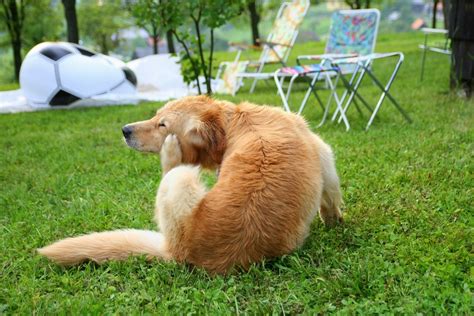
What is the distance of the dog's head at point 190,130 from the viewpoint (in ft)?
9.77

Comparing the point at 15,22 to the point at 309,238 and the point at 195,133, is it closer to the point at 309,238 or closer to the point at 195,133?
the point at 195,133

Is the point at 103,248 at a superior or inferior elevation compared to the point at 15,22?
inferior

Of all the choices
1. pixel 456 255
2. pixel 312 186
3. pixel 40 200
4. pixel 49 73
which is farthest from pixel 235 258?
pixel 49 73

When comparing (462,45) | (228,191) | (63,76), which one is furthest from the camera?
(63,76)

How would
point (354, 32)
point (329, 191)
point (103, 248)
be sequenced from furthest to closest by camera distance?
point (354, 32), point (329, 191), point (103, 248)

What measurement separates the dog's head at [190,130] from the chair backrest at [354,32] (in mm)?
6472

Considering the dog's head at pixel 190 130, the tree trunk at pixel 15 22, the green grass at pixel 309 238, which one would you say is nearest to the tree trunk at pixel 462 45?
the green grass at pixel 309 238

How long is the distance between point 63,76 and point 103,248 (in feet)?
21.6

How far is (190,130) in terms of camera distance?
298 centimetres

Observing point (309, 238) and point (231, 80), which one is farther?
point (231, 80)

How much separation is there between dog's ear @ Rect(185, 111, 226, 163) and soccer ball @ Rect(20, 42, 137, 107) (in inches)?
250

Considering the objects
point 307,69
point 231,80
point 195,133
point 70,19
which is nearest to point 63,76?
point 231,80

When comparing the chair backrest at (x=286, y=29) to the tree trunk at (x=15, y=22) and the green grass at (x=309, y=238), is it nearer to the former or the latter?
the green grass at (x=309, y=238)

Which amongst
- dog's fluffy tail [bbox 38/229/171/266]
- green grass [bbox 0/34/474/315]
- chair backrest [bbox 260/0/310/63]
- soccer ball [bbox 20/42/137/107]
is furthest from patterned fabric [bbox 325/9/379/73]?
dog's fluffy tail [bbox 38/229/171/266]
